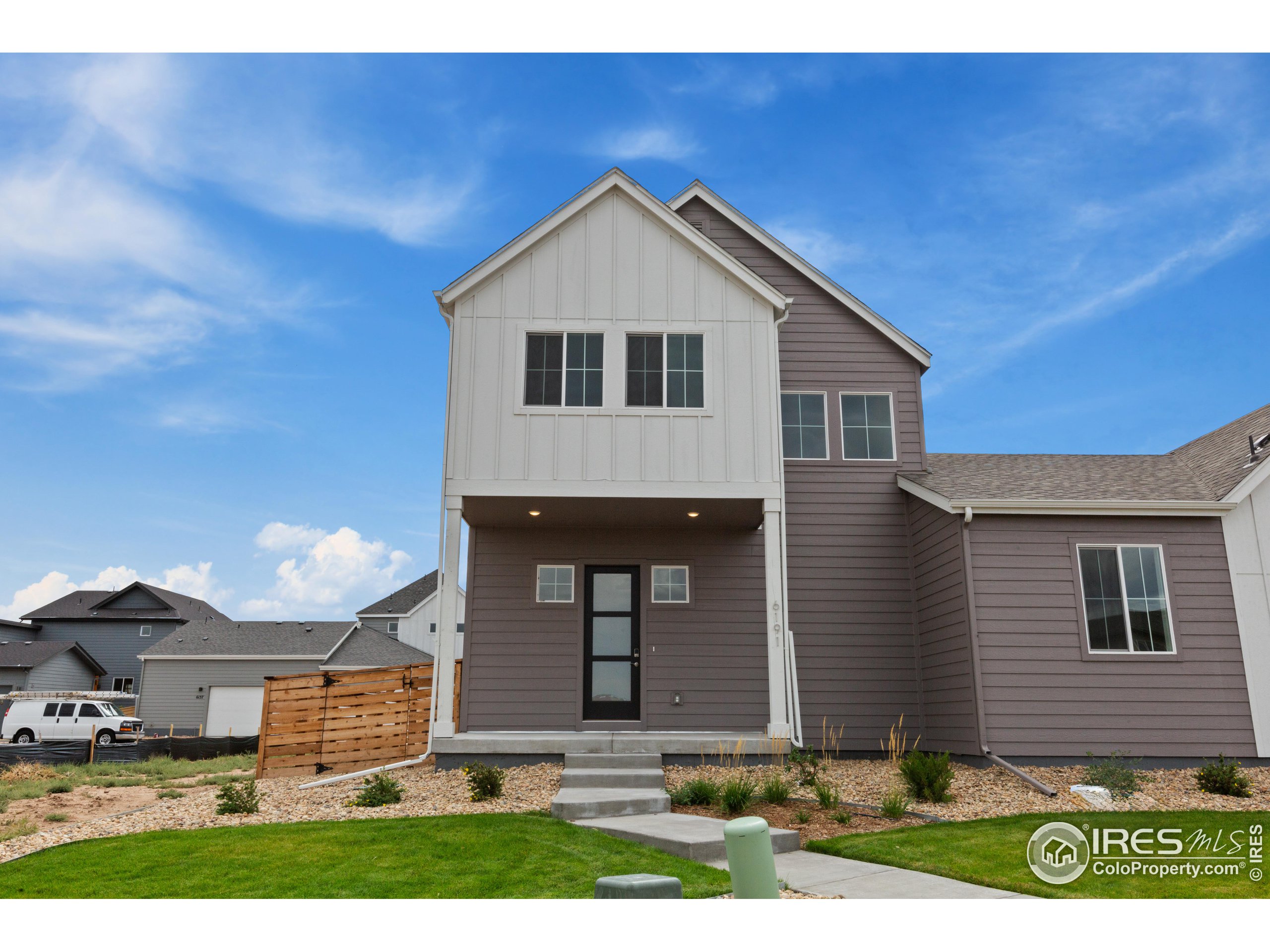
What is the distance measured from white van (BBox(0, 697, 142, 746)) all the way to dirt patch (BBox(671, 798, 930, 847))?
25907 millimetres

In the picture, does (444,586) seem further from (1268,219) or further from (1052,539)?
(1268,219)

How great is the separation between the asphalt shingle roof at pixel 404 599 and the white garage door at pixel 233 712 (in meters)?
6.80

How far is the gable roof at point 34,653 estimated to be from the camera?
37.1 m

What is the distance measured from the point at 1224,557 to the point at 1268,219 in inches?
357

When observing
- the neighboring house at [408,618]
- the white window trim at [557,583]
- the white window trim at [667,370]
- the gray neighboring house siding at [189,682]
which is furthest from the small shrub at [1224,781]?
the neighboring house at [408,618]

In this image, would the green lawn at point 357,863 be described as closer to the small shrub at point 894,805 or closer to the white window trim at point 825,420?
the small shrub at point 894,805

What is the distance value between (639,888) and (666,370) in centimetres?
Result: 769

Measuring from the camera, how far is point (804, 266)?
12859 mm

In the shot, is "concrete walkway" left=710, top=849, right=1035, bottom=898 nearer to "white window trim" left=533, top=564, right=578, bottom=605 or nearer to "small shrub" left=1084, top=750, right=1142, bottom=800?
"small shrub" left=1084, top=750, right=1142, bottom=800

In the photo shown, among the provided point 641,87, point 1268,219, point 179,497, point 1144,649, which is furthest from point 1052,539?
point 179,497

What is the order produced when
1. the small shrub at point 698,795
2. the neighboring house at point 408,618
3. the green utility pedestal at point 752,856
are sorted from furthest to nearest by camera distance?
the neighboring house at point 408,618 → the small shrub at point 698,795 → the green utility pedestal at point 752,856

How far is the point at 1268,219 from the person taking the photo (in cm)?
1548

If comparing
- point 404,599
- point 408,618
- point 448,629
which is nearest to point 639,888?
point 448,629

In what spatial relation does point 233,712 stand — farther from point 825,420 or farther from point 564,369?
point 825,420
